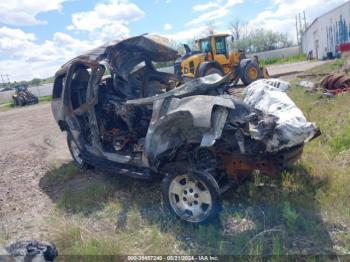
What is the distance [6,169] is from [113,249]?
4979mm

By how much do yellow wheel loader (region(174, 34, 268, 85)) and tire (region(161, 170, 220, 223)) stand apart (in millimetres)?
11511

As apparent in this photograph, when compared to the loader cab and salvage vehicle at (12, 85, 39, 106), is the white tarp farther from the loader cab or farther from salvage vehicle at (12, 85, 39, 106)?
salvage vehicle at (12, 85, 39, 106)

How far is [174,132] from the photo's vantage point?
13.5 ft

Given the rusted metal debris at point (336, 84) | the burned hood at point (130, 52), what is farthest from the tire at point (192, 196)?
the rusted metal debris at point (336, 84)

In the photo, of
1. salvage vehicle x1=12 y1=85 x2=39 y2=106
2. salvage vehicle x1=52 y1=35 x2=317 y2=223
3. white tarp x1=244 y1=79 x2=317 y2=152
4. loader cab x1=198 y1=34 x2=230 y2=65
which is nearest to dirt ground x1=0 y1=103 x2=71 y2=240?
salvage vehicle x1=52 y1=35 x2=317 y2=223

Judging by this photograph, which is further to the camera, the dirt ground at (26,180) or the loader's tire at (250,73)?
the loader's tire at (250,73)

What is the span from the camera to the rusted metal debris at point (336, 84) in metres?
9.66

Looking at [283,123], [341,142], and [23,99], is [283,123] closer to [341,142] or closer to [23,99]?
[341,142]

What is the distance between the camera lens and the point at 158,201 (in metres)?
4.57

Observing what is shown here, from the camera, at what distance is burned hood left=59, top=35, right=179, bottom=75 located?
5.53m

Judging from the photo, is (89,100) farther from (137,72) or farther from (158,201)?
(158,201)

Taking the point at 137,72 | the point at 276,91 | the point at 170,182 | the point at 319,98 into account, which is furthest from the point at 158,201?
the point at 319,98

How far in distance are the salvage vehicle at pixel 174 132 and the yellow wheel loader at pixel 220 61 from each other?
31.8 ft

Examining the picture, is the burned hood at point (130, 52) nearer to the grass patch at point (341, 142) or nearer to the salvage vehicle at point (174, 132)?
the salvage vehicle at point (174, 132)
